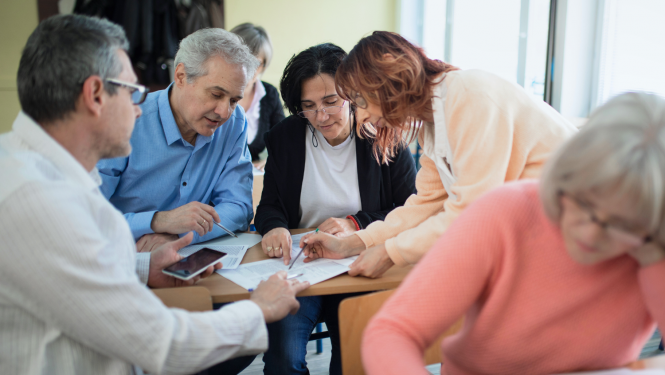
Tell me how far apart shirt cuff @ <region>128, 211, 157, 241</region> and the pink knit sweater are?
1161mm

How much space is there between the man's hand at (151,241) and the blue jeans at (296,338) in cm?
51

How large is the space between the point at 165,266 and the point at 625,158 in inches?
48.9

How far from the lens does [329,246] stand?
1.62m

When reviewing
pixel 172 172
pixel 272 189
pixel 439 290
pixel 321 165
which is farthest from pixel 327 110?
pixel 439 290

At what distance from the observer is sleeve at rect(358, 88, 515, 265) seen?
1294 mm

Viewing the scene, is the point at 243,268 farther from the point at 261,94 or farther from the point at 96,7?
the point at 96,7

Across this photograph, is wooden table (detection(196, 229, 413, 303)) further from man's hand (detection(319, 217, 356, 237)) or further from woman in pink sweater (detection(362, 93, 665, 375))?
woman in pink sweater (detection(362, 93, 665, 375))

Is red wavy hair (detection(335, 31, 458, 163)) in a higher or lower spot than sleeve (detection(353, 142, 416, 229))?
higher

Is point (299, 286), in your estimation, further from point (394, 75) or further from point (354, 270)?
point (394, 75)

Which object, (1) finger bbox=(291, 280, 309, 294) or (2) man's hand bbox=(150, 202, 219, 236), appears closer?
(1) finger bbox=(291, 280, 309, 294)

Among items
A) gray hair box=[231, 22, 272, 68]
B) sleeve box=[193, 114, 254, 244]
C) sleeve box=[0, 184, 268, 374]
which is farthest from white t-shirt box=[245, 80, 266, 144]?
sleeve box=[0, 184, 268, 374]

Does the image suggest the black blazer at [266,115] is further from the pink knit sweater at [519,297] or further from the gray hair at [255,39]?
the pink knit sweater at [519,297]

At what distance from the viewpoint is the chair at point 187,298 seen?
1236mm

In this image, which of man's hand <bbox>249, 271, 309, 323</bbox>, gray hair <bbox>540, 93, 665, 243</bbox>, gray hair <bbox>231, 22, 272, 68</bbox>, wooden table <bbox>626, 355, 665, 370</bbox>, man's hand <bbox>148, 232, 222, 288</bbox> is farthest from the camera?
gray hair <bbox>231, 22, 272, 68</bbox>
